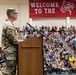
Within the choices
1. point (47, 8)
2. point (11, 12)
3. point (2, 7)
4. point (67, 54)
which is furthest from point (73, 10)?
point (11, 12)

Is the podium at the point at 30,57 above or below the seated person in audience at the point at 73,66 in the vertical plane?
above

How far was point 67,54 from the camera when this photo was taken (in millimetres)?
10031

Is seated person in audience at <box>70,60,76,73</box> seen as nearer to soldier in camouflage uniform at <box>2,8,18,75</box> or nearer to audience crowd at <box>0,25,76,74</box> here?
audience crowd at <box>0,25,76,74</box>

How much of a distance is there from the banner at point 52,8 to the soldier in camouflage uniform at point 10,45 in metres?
8.16

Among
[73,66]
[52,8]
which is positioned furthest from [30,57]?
[52,8]

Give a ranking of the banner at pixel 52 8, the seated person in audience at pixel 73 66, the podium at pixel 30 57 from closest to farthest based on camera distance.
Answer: the podium at pixel 30 57
the seated person in audience at pixel 73 66
the banner at pixel 52 8

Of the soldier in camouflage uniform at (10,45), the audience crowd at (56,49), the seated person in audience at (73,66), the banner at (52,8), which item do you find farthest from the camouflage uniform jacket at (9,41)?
the banner at (52,8)

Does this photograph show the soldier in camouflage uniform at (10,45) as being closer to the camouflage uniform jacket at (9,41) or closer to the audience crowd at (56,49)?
the camouflage uniform jacket at (9,41)

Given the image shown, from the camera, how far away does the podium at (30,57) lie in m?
2.89

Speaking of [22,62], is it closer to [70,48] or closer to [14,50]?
[14,50]

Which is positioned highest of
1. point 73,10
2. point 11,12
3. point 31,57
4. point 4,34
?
point 73,10

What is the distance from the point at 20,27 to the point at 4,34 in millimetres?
8219

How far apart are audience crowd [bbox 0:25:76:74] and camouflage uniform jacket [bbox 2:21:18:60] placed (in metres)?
5.61

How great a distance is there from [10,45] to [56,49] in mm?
7330
